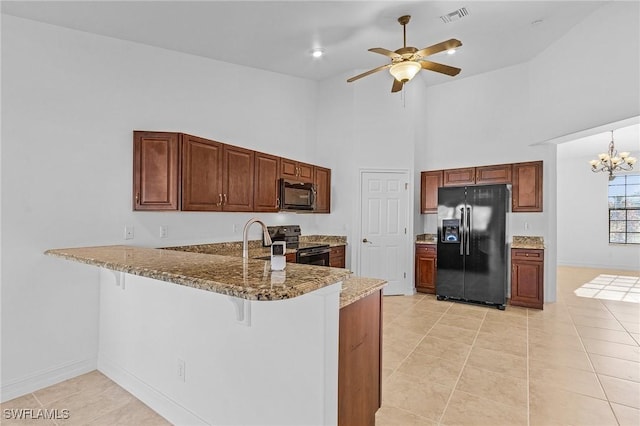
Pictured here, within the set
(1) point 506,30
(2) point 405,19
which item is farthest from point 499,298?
(2) point 405,19

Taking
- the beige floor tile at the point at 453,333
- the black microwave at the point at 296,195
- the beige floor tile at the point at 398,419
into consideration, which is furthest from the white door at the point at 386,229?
the beige floor tile at the point at 398,419

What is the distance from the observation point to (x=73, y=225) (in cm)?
279

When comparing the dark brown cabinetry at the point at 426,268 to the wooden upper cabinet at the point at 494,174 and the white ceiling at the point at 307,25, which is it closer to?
the wooden upper cabinet at the point at 494,174

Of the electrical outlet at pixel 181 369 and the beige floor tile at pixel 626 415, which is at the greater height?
the electrical outlet at pixel 181 369

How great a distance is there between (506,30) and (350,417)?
4.57 m

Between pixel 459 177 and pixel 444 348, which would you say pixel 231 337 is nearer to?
pixel 444 348

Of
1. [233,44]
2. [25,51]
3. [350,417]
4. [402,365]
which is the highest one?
[233,44]

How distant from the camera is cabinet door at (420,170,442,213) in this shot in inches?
219

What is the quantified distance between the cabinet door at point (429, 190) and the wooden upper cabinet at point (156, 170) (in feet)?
13.7

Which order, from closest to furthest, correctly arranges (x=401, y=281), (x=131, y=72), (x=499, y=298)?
1. (x=131, y=72)
2. (x=499, y=298)
3. (x=401, y=281)

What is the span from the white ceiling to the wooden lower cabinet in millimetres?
2989

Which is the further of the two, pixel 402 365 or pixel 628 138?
pixel 628 138

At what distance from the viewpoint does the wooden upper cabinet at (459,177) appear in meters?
5.32

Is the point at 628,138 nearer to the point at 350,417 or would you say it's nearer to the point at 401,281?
the point at 401,281
